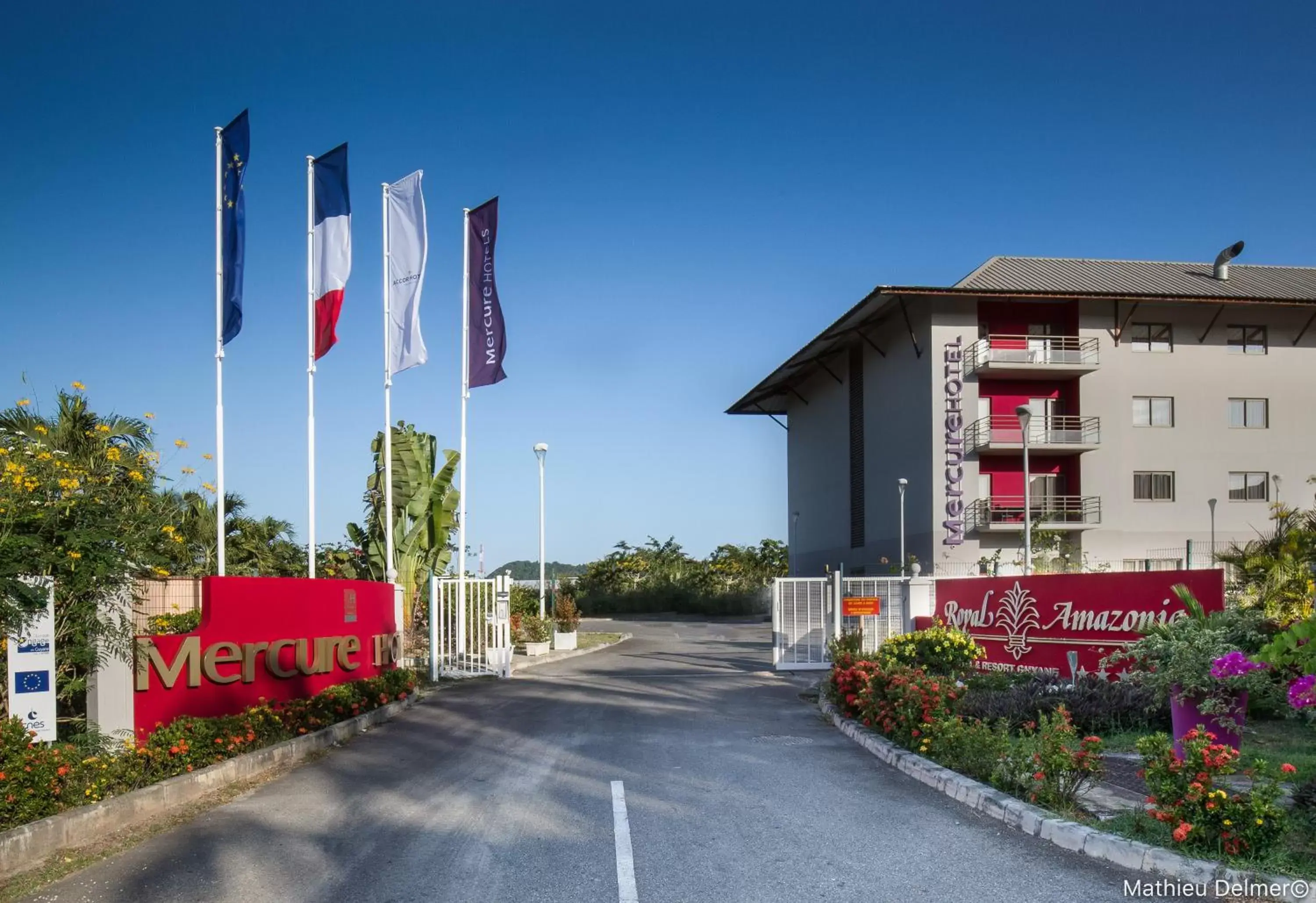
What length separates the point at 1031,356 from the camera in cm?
4397

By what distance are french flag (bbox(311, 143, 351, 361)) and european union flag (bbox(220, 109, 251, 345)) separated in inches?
77.4

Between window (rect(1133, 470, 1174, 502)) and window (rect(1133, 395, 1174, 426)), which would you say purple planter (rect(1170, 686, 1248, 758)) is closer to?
window (rect(1133, 470, 1174, 502))

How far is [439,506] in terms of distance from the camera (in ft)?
91.0

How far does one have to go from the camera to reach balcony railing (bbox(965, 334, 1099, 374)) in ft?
143

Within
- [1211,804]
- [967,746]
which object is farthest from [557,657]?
[1211,804]

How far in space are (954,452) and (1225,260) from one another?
17832 millimetres

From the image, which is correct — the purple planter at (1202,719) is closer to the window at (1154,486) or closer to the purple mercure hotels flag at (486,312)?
the purple mercure hotels flag at (486,312)

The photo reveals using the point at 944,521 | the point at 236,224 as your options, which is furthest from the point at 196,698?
the point at 944,521

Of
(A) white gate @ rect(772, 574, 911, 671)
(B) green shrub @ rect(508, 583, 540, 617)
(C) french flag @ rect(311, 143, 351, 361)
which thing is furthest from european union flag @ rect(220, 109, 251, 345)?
(B) green shrub @ rect(508, 583, 540, 617)

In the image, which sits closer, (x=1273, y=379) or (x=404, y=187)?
(x=404, y=187)

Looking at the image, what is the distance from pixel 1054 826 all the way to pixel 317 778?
7.15 m

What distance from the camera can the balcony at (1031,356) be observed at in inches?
1720

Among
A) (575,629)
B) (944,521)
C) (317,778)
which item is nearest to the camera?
(317,778)

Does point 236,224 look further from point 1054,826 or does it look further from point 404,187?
point 1054,826
